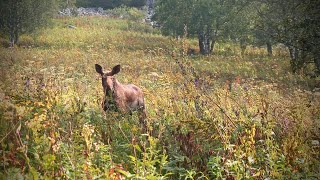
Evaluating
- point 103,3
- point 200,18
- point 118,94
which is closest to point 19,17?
point 200,18

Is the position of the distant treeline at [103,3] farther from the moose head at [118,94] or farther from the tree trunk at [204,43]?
the moose head at [118,94]

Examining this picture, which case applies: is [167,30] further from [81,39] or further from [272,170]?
[272,170]

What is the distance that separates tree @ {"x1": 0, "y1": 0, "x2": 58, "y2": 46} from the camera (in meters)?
A: 29.0

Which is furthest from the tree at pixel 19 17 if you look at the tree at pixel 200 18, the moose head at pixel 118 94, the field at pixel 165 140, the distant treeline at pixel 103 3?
the distant treeline at pixel 103 3

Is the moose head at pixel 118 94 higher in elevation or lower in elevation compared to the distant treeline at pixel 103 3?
lower

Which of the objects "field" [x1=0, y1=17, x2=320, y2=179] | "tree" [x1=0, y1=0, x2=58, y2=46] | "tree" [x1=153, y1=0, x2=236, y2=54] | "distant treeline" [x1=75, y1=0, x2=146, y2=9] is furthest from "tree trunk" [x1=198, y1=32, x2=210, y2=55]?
"distant treeline" [x1=75, y1=0, x2=146, y2=9]

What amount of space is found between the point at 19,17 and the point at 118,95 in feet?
83.0

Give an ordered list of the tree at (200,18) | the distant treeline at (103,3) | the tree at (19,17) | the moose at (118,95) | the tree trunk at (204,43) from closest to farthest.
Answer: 1. the moose at (118,95)
2. the tree at (200,18)
3. the tree at (19,17)
4. the tree trunk at (204,43)
5. the distant treeline at (103,3)

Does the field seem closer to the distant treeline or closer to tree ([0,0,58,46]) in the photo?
tree ([0,0,58,46])

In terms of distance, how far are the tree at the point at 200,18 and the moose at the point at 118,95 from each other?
19732mm

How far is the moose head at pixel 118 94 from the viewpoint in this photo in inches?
267

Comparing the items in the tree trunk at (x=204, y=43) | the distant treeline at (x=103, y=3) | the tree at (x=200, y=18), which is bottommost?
the tree trunk at (x=204, y=43)

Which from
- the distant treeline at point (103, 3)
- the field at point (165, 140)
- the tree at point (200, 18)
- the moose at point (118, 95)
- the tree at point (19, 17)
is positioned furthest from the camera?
the distant treeline at point (103, 3)

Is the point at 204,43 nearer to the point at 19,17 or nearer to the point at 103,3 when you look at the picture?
the point at 19,17
